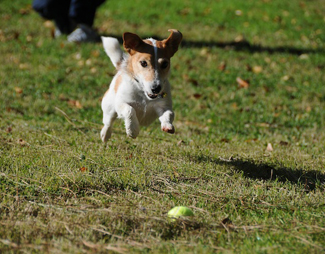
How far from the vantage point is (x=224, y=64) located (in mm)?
8148

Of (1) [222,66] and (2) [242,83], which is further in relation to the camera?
(1) [222,66]

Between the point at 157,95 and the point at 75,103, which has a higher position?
the point at 157,95

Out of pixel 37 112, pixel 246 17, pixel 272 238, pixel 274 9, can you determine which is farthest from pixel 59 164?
pixel 274 9

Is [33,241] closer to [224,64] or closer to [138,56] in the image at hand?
[138,56]

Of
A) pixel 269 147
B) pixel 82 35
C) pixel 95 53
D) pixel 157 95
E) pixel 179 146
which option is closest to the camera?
pixel 157 95

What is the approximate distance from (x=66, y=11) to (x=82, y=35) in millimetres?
595

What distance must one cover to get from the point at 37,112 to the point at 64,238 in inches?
145

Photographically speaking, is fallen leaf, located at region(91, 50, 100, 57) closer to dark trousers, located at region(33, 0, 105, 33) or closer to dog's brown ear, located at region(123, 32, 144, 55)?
dark trousers, located at region(33, 0, 105, 33)

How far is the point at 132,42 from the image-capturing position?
395 cm

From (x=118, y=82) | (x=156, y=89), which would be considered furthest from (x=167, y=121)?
(x=118, y=82)

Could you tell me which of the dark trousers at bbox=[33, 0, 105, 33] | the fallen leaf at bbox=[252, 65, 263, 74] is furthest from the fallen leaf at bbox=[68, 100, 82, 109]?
the fallen leaf at bbox=[252, 65, 263, 74]

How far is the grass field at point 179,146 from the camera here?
279 centimetres

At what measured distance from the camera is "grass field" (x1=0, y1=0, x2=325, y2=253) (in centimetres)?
279

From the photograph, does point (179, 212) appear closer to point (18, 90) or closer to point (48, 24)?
point (18, 90)
